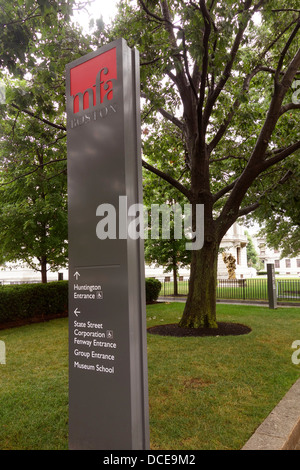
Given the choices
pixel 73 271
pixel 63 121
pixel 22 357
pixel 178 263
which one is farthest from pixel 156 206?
pixel 73 271

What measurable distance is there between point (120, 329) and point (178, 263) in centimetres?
1844

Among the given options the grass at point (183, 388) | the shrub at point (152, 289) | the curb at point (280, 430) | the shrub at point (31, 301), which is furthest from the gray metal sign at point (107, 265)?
the shrub at point (152, 289)

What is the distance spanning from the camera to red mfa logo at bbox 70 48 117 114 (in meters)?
3.00

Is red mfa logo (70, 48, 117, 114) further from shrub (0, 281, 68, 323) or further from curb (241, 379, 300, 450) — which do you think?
shrub (0, 281, 68, 323)

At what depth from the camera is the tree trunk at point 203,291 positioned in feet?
31.5

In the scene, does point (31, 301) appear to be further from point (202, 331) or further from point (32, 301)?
point (202, 331)

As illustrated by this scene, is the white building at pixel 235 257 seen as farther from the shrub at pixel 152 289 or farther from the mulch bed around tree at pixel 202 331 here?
the mulch bed around tree at pixel 202 331

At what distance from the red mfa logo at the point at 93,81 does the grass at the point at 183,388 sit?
128 inches

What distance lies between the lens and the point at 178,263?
832 inches

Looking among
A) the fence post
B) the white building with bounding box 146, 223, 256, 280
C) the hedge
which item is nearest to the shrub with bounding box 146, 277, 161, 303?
the hedge

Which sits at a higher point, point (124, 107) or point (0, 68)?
point (0, 68)

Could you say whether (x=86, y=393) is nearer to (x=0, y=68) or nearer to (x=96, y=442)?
(x=96, y=442)

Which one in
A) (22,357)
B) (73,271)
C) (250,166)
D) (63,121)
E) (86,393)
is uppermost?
(63,121)

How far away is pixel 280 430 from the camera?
146 inches
